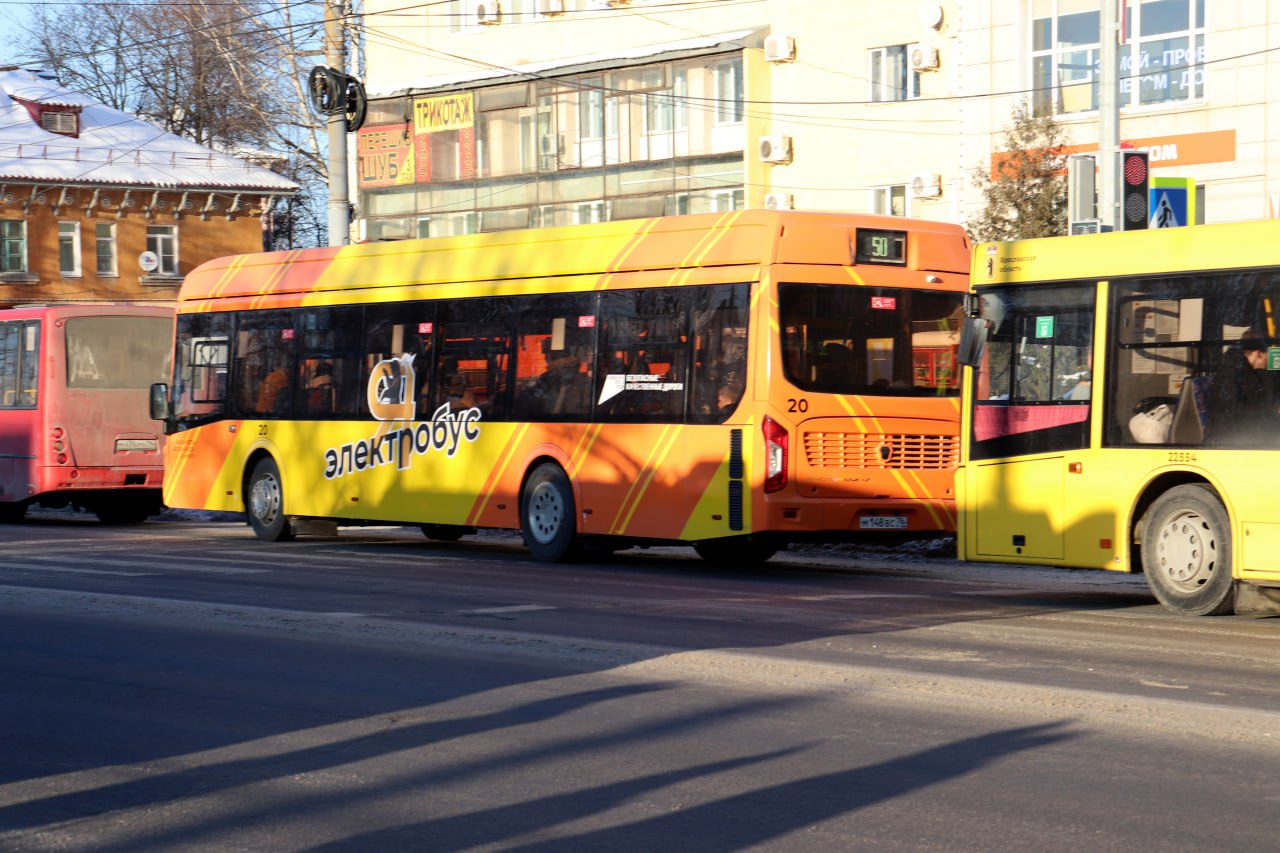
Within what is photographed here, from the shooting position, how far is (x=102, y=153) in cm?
6081

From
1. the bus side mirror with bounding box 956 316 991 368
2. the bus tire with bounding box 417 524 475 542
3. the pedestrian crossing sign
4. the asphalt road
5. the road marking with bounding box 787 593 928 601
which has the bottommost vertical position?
the bus tire with bounding box 417 524 475 542

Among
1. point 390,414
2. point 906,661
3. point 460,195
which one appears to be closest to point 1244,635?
point 906,661

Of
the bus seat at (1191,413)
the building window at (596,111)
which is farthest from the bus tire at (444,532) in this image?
the building window at (596,111)

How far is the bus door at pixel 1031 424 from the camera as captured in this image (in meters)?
14.2

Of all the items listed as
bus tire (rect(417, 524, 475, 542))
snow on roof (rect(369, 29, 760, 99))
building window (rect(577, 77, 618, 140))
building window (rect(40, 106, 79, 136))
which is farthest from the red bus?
building window (rect(40, 106, 79, 136))

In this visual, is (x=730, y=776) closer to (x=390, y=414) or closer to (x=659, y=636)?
(x=659, y=636)

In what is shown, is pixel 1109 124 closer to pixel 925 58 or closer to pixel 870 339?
pixel 870 339

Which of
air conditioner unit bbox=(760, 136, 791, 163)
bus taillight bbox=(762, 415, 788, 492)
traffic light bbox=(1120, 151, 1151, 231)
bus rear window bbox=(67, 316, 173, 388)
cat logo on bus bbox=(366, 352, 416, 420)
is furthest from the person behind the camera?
air conditioner unit bbox=(760, 136, 791, 163)

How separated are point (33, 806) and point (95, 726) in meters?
1.62

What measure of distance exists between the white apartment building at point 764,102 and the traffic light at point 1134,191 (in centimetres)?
1446

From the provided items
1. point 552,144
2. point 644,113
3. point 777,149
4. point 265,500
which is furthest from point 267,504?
point 552,144

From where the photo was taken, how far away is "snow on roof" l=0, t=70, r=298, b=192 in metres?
59.1

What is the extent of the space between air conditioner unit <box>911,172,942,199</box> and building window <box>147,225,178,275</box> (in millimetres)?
31461

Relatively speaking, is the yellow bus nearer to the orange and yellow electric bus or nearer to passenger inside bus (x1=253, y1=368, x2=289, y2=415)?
the orange and yellow electric bus
